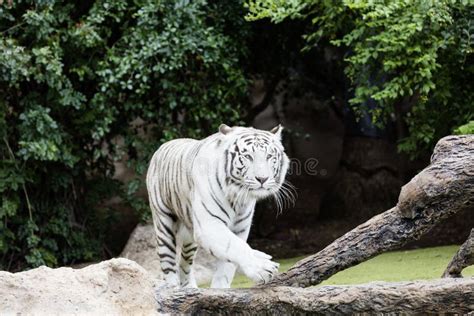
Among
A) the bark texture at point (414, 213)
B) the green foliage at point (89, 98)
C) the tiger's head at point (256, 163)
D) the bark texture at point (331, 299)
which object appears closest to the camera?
the bark texture at point (331, 299)

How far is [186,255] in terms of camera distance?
634 centimetres

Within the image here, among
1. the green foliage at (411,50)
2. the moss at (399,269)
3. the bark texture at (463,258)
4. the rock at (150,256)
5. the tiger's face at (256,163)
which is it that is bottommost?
the rock at (150,256)

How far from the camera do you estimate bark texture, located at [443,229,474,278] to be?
489 centimetres

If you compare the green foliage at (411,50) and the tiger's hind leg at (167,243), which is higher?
the green foliage at (411,50)

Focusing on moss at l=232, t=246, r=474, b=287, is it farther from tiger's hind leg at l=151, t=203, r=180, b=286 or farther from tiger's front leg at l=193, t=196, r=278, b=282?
tiger's front leg at l=193, t=196, r=278, b=282

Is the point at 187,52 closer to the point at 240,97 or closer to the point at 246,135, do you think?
the point at 240,97

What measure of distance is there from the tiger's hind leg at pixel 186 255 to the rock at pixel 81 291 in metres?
1.13

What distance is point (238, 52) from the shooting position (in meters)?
9.02

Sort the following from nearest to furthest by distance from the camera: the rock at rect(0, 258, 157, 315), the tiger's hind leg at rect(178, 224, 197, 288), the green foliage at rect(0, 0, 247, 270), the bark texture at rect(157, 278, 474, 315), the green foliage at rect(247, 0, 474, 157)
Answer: the bark texture at rect(157, 278, 474, 315)
the rock at rect(0, 258, 157, 315)
the tiger's hind leg at rect(178, 224, 197, 288)
the green foliage at rect(247, 0, 474, 157)
the green foliage at rect(0, 0, 247, 270)

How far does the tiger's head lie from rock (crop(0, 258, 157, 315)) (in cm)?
83

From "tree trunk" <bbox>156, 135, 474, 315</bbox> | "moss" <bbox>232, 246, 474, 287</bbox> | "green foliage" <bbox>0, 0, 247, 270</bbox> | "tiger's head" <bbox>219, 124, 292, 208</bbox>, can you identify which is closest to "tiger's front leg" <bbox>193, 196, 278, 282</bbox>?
"tree trunk" <bbox>156, 135, 474, 315</bbox>

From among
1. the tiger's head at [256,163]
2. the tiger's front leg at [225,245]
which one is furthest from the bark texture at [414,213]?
the tiger's head at [256,163]

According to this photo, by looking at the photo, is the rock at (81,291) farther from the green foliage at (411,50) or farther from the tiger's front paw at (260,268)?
the green foliage at (411,50)

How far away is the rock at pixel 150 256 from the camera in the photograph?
8.28m
